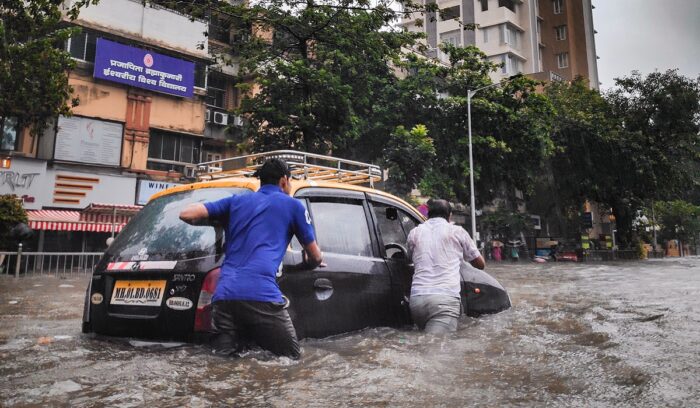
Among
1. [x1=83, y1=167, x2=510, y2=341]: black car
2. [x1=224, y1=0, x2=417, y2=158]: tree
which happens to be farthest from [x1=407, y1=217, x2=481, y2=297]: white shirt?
[x1=224, y1=0, x2=417, y2=158]: tree

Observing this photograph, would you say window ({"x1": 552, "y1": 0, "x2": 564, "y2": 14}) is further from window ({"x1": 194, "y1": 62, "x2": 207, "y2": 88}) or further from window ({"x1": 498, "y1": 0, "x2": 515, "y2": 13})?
window ({"x1": 194, "y1": 62, "x2": 207, "y2": 88})

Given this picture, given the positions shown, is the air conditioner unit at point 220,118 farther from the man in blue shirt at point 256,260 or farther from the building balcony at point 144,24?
the man in blue shirt at point 256,260

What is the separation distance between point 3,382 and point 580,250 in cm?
3064

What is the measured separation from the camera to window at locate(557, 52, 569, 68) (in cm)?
5034

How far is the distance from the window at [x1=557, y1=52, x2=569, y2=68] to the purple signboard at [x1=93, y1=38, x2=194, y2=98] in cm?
4113

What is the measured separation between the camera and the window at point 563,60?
5034 centimetres

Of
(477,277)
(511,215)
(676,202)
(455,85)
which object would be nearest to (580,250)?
(511,215)

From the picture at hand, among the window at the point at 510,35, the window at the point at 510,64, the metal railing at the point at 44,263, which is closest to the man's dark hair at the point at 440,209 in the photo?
the metal railing at the point at 44,263

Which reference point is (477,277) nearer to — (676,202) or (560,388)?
(560,388)

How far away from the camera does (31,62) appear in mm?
12047

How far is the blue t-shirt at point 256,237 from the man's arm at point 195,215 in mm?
41

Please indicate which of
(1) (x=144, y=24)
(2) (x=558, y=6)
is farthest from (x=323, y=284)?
(2) (x=558, y=6)

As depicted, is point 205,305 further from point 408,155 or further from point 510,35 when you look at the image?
point 510,35

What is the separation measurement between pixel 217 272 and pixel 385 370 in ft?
4.12
